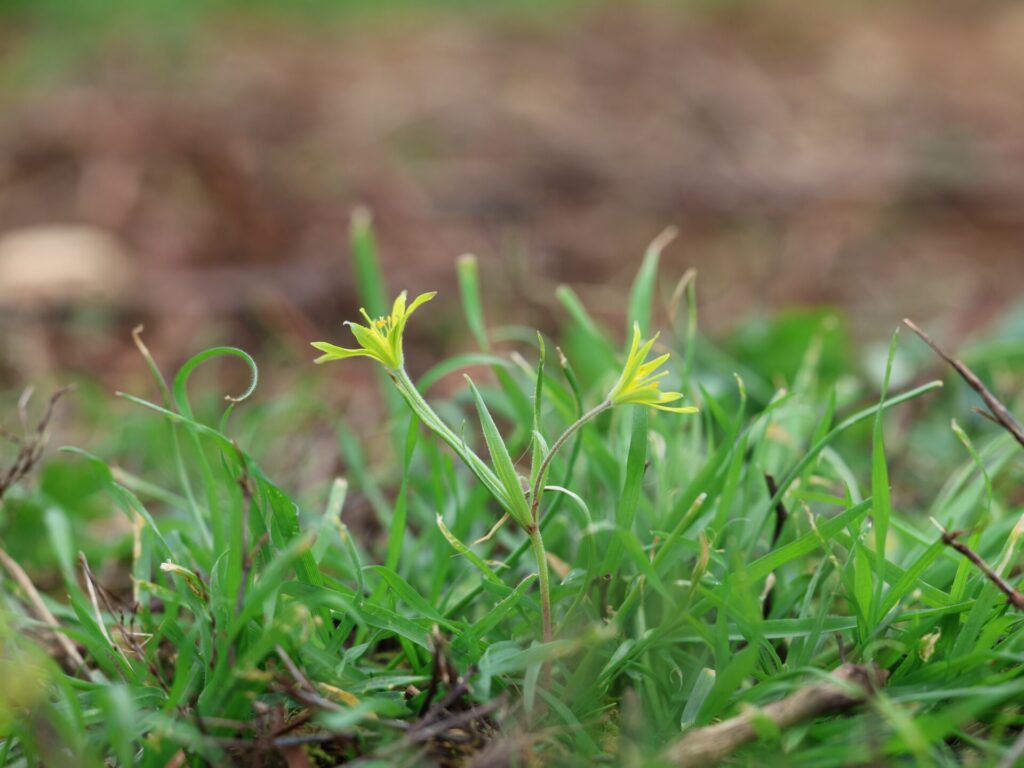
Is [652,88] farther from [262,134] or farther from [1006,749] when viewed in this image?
[1006,749]

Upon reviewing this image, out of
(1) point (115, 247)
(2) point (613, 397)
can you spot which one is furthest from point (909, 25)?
(2) point (613, 397)

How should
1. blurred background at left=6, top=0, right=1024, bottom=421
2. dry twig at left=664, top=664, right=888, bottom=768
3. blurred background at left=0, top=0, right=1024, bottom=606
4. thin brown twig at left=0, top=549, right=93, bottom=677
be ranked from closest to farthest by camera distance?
dry twig at left=664, top=664, right=888, bottom=768, thin brown twig at left=0, top=549, right=93, bottom=677, blurred background at left=0, top=0, right=1024, bottom=606, blurred background at left=6, top=0, right=1024, bottom=421

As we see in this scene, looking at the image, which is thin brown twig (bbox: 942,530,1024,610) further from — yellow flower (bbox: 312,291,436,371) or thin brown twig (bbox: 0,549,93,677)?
thin brown twig (bbox: 0,549,93,677)

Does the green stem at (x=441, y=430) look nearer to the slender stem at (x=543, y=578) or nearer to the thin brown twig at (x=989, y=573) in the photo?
the slender stem at (x=543, y=578)

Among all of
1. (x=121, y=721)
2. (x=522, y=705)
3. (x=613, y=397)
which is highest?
(x=613, y=397)

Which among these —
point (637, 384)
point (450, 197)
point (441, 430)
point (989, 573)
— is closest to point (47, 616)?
point (441, 430)

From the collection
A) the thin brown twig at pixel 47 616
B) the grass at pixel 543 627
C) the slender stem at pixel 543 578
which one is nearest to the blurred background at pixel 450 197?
the thin brown twig at pixel 47 616

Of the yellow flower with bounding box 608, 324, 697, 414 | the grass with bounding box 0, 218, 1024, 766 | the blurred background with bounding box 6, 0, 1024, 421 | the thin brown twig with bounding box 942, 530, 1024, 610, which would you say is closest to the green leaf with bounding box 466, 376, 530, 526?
the grass with bounding box 0, 218, 1024, 766
